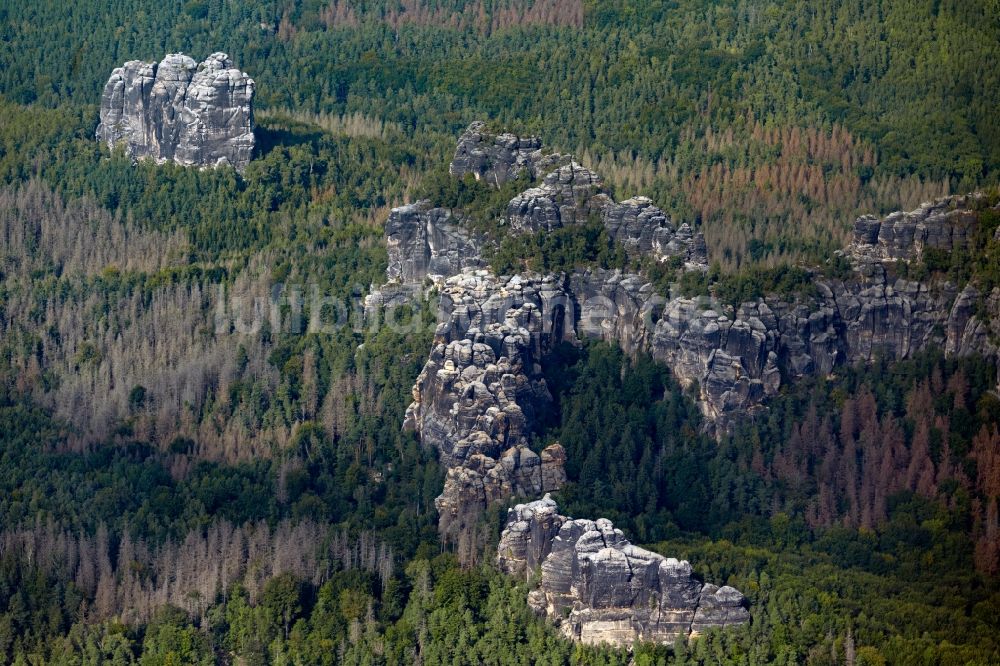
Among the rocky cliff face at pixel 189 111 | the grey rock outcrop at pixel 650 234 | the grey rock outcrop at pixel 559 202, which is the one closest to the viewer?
the grey rock outcrop at pixel 650 234

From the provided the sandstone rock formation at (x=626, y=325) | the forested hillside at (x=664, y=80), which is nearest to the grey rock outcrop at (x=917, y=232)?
the sandstone rock formation at (x=626, y=325)

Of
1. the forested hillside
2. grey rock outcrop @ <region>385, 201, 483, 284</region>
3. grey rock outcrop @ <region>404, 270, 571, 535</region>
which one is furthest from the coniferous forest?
grey rock outcrop @ <region>385, 201, 483, 284</region>

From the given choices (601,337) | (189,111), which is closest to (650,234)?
(601,337)

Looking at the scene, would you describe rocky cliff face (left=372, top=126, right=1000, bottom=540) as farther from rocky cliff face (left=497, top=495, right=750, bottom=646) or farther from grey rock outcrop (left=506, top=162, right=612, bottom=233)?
rocky cliff face (left=497, top=495, right=750, bottom=646)

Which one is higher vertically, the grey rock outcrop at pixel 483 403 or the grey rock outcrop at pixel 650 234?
the grey rock outcrop at pixel 650 234

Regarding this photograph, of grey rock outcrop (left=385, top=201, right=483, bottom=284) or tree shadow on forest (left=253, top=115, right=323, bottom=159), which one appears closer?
grey rock outcrop (left=385, top=201, right=483, bottom=284)

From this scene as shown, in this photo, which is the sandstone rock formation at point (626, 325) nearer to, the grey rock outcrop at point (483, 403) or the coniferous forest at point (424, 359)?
the grey rock outcrop at point (483, 403)
